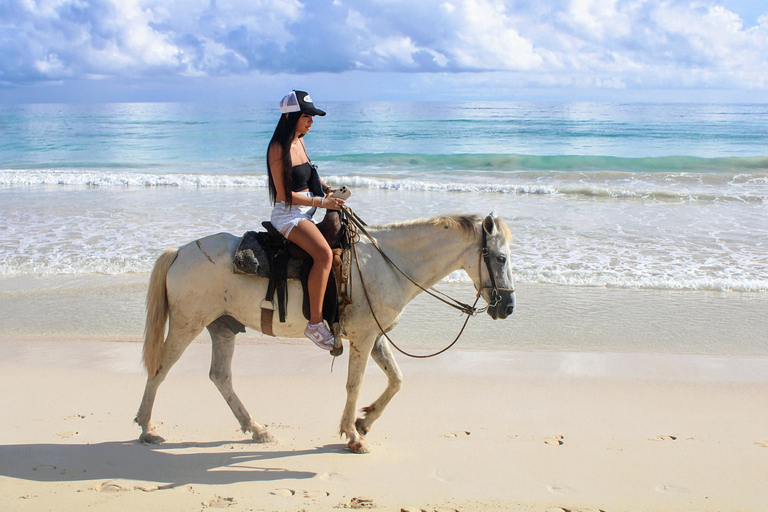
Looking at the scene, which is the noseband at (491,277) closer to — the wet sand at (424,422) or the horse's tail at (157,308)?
the wet sand at (424,422)

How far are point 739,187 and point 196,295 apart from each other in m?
21.1

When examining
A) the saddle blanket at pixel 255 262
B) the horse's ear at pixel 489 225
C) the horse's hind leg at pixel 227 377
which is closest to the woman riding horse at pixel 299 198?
the saddle blanket at pixel 255 262

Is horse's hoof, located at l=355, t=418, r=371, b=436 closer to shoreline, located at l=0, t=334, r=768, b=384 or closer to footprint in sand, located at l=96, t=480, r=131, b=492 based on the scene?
shoreline, located at l=0, t=334, r=768, b=384

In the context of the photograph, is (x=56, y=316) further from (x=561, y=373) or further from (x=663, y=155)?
(x=663, y=155)

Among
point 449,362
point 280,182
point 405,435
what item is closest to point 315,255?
point 280,182

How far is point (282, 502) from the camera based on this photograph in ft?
10.9

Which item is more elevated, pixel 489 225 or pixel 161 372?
pixel 489 225

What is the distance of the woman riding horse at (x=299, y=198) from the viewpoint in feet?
12.3

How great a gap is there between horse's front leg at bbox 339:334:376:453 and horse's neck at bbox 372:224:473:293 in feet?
1.79

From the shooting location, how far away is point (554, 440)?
4.20 metres

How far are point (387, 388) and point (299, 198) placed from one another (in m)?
1.52

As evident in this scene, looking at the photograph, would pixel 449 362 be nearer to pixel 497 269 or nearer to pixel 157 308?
pixel 497 269

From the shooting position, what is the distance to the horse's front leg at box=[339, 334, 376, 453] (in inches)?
157

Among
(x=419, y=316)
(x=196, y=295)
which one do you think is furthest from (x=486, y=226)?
(x=419, y=316)
